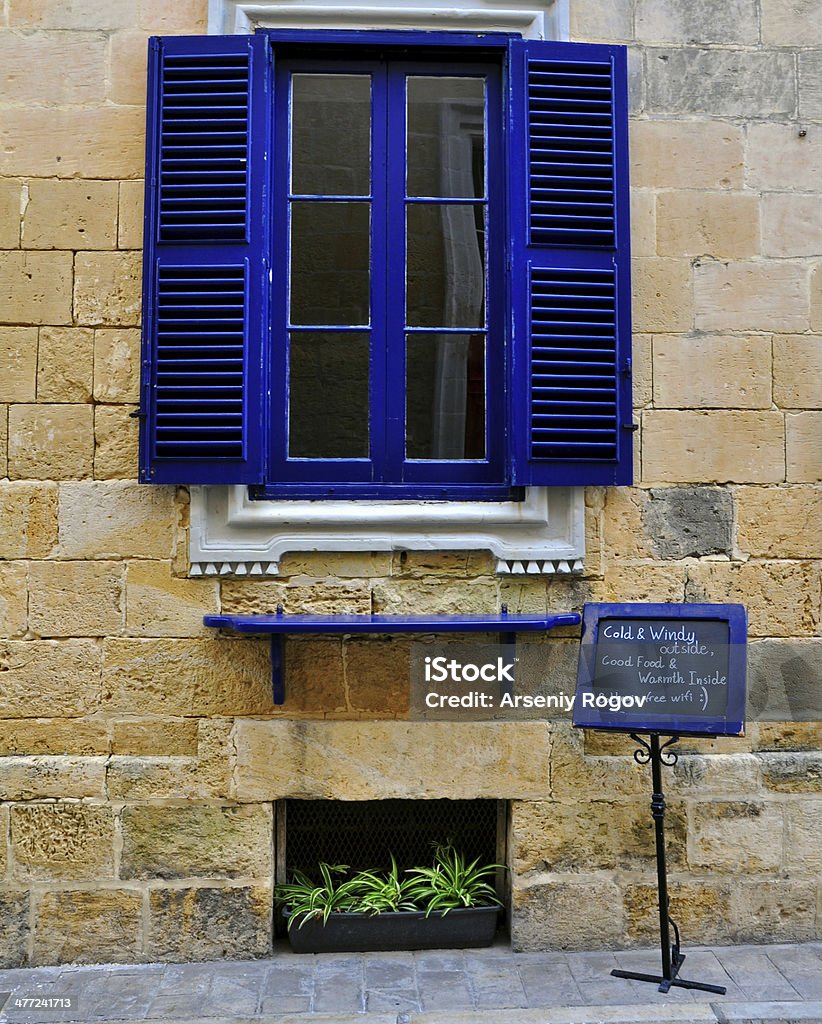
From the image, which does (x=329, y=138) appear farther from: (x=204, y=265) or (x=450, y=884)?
(x=450, y=884)

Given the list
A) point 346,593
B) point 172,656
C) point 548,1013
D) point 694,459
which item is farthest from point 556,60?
point 548,1013

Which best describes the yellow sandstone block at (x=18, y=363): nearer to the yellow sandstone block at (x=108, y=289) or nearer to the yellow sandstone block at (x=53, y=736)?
the yellow sandstone block at (x=108, y=289)

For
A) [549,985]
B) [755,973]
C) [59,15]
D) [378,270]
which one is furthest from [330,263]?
[755,973]

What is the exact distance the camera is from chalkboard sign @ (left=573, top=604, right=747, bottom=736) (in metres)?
3.68

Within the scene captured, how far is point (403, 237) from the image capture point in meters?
4.27

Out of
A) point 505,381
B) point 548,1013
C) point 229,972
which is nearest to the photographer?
point 548,1013

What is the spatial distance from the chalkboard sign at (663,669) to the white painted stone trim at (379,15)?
2411 millimetres

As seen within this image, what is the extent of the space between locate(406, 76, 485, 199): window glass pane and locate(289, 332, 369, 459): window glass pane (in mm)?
796

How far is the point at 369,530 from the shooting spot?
4.11 meters

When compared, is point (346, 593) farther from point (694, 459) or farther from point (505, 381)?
point (694, 459)

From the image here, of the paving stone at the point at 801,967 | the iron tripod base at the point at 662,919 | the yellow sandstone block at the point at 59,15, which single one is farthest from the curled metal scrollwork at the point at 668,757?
the yellow sandstone block at the point at 59,15

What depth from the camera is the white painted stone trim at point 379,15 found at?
417cm

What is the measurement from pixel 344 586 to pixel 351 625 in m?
0.31

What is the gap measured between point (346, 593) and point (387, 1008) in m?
1.51
